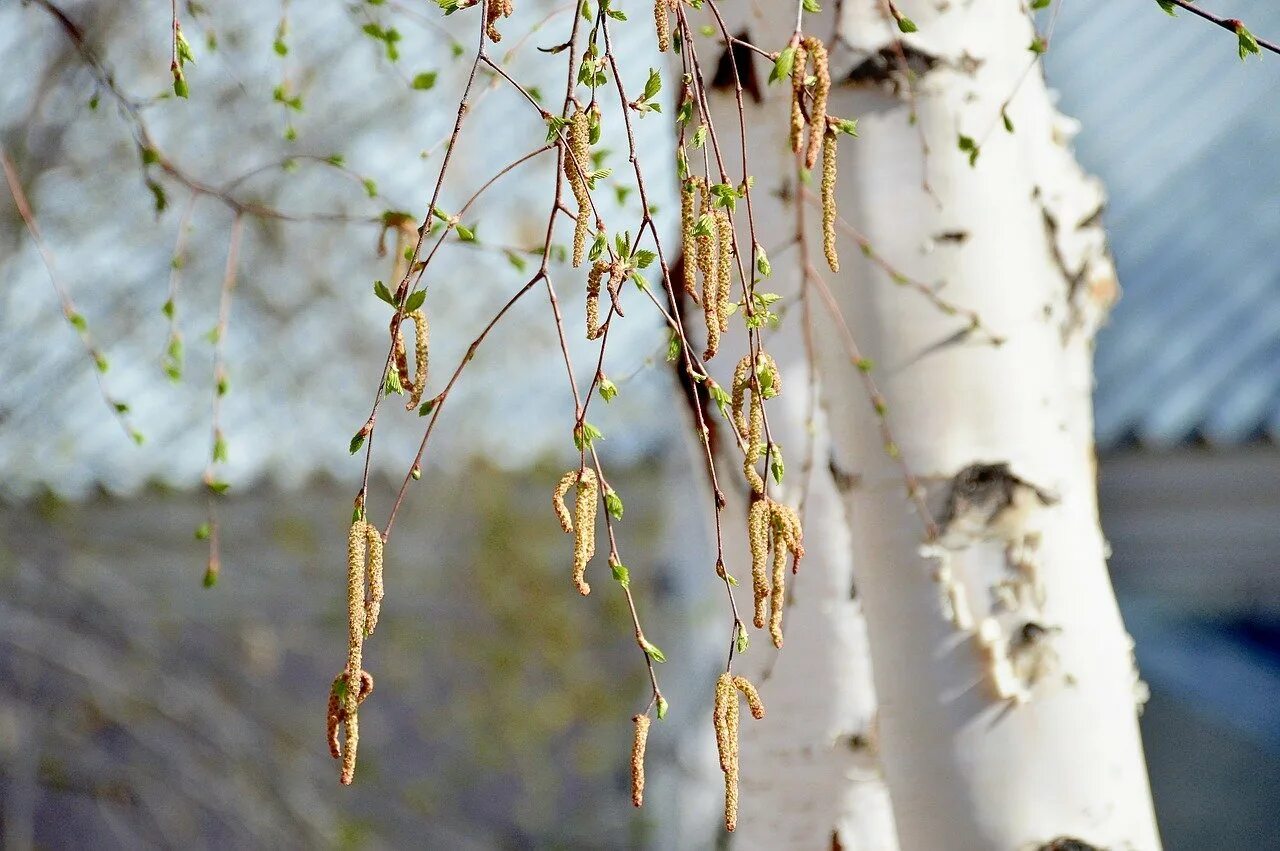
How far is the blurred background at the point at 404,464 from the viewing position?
114 inches

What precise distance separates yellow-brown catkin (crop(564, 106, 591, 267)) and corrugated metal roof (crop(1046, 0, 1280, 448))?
248 cm

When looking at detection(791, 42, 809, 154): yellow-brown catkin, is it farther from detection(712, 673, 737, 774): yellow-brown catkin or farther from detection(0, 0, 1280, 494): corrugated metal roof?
detection(0, 0, 1280, 494): corrugated metal roof

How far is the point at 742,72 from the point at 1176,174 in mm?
2507

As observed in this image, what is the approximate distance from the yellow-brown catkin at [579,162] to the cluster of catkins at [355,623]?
16 cm

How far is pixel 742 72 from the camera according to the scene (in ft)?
3.46

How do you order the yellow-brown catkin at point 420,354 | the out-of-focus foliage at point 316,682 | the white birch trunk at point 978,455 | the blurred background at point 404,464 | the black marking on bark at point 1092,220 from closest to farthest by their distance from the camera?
the yellow-brown catkin at point 420,354
the white birch trunk at point 978,455
the black marking on bark at point 1092,220
the blurred background at point 404,464
the out-of-focus foliage at point 316,682

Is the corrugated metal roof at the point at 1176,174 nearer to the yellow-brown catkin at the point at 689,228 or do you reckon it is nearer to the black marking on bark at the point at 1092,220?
the black marking on bark at the point at 1092,220

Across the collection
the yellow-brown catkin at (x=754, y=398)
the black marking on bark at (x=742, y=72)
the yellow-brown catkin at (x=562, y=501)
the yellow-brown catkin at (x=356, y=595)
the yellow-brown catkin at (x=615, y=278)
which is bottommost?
the yellow-brown catkin at (x=356, y=595)

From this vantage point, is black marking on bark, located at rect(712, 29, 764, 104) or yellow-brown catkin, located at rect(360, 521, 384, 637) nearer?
yellow-brown catkin, located at rect(360, 521, 384, 637)

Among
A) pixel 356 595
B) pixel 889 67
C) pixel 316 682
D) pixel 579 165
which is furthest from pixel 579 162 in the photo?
pixel 316 682

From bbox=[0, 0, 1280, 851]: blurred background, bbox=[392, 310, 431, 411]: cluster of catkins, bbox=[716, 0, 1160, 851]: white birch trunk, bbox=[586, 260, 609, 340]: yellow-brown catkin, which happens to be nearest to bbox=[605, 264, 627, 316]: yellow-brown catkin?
bbox=[586, 260, 609, 340]: yellow-brown catkin

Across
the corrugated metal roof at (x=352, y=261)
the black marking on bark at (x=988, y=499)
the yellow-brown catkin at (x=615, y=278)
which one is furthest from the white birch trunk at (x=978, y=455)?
the corrugated metal roof at (x=352, y=261)

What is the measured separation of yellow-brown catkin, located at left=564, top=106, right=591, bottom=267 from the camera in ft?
2.06

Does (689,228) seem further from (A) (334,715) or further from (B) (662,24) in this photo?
(A) (334,715)
